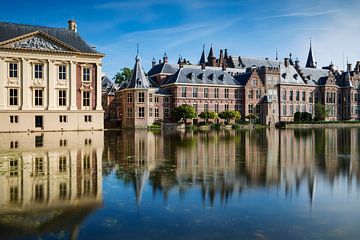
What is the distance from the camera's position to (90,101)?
50.2 m

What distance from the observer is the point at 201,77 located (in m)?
69.3

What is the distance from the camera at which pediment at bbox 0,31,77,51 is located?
44.9 m

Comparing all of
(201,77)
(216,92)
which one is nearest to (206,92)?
(216,92)

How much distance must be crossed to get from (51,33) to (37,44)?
4016 mm

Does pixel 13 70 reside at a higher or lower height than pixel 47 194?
higher

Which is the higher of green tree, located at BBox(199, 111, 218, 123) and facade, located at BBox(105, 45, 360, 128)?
facade, located at BBox(105, 45, 360, 128)

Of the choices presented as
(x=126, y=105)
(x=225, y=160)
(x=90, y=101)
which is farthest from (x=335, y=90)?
(x=225, y=160)

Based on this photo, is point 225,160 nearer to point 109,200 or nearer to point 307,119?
point 109,200

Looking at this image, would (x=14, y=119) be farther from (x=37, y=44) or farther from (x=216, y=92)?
(x=216, y=92)

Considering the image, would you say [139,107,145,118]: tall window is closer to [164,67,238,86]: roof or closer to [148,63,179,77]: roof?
[164,67,238,86]: roof

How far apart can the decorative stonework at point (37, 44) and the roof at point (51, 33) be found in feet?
5.20

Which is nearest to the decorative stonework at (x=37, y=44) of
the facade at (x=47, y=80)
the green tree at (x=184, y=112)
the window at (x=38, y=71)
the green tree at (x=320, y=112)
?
the facade at (x=47, y=80)

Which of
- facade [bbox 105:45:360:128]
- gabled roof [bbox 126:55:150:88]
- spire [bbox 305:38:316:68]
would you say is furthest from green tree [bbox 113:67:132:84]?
spire [bbox 305:38:316:68]

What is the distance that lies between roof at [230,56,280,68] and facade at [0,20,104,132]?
4424 centimetres
